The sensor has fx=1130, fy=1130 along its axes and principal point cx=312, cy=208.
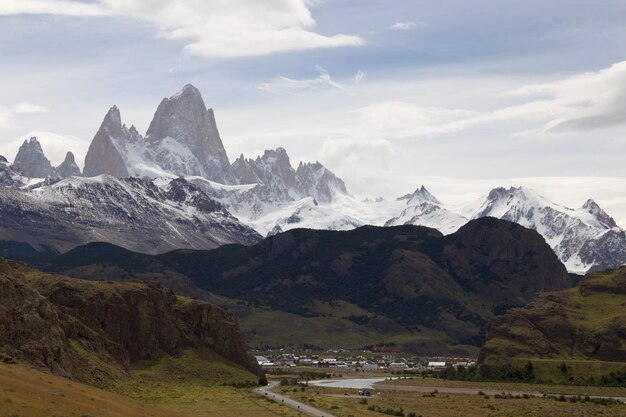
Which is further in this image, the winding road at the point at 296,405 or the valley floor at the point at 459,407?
the valley floor at the point at 459,407

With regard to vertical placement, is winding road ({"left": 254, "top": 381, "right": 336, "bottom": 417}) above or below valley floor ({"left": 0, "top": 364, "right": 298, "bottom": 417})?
below

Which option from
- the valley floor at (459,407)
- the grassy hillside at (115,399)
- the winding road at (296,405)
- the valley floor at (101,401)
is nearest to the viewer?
the valley floor at (101,401)

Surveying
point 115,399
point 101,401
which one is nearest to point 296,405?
point 115,399

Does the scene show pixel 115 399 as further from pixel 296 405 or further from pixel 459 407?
pixel 459 407

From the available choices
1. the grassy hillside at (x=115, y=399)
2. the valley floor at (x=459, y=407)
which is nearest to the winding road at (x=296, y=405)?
the valley floor at (x=459, y=407)

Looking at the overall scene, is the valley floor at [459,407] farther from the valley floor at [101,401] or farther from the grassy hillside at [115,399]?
the valley floor at [101,401]

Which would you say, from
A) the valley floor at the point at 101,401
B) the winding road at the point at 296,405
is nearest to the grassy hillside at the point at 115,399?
the valley floor at the point at 101,401

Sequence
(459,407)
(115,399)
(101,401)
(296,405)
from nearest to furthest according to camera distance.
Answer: (101,401) → (115,399) → (296,405) → (459,407)

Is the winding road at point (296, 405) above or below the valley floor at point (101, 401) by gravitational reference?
below

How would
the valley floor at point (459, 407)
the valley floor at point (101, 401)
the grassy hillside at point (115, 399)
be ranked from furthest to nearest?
the valley floor at point (459, 407), the grassy hillside at point (115, 399), the valley floor at point (101, 401)

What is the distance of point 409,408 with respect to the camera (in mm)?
178500

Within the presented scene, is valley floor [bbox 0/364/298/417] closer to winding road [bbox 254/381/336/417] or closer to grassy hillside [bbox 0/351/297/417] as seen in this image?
grassy hillside [bbox 0/351/297/417]

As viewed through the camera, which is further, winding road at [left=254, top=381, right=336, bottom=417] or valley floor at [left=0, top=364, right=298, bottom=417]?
winding road at [left=254, top=381, right=336, bottom=417]

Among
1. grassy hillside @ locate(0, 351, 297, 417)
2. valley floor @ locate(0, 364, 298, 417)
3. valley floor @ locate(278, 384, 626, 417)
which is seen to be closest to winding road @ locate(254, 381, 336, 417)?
valley floor @ locate(278, 384, 626, 417)
